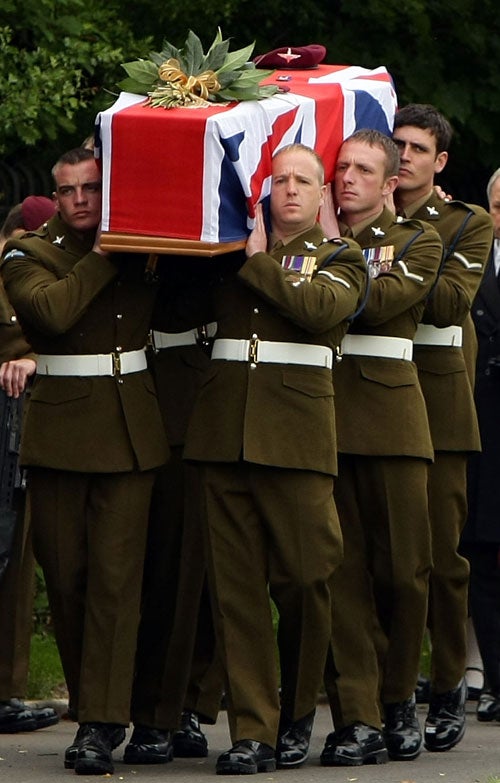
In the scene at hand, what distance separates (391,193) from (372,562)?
1.33m

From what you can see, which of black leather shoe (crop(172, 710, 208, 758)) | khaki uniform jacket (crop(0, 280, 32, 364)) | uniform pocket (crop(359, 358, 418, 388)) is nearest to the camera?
uniform pocket (crop(359, 358, 418, 388))

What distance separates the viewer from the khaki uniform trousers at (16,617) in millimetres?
8680

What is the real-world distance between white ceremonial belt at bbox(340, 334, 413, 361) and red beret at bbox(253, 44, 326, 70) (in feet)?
3.89

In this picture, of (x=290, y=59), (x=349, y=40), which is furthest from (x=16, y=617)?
(x=349, y=40)

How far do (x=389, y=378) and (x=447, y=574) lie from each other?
87 cm

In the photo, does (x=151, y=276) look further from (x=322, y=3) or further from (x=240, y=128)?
(x=322, y=3)

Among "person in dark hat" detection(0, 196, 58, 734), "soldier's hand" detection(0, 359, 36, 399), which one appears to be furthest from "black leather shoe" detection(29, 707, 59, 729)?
"soldier's hand" detection(0, 359, 36, 399)

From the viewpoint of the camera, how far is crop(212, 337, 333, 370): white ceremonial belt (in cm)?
740

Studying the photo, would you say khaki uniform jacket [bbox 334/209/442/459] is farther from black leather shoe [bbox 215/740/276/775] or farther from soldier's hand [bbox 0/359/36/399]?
soldier's hand [bbox 0/359/36/399]

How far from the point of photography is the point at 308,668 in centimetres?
750

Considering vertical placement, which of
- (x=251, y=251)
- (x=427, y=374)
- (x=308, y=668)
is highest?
(x=251, y=251)

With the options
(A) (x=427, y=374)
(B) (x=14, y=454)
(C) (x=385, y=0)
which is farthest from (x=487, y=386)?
(C) (x=385, y=0)

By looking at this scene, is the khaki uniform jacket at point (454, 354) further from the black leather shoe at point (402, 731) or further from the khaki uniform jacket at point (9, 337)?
the khaki uniform jacket at point (9, 337)

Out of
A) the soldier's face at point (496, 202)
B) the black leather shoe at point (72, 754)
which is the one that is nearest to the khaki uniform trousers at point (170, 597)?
the black leather shoe at point (72, 754)
